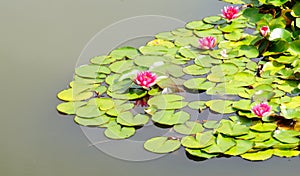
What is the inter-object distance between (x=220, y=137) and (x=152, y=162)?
28cm

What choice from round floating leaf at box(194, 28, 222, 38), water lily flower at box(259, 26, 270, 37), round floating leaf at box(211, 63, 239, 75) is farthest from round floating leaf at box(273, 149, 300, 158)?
round floating leaf at box(194, 28, 222, 38)

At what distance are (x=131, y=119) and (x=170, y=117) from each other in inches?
6.3

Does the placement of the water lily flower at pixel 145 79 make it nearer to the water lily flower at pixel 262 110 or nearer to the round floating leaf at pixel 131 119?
the round floating leaf at pixel 131 119

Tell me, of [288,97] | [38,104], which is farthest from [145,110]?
[288,97]

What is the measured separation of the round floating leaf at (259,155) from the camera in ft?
6.27

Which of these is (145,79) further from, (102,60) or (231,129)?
(231,129)

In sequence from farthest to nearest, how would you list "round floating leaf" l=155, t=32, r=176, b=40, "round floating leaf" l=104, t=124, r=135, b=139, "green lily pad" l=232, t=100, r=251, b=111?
"round floating leaf" l=155, t=32, r=176, b=40
"green lily pad" l=232, t=100, r=251, b=111
"round floating leaf" l=104, t=124, r=135, b=139

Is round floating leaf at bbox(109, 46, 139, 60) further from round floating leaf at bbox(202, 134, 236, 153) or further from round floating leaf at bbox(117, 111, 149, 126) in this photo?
round floating leaf at bbox(202, 134, 236, 153)

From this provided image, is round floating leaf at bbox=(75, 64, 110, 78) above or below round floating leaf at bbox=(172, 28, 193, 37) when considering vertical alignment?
below

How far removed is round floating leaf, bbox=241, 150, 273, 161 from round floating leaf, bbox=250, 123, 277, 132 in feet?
0.36

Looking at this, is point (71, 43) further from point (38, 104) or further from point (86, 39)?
point (38, 104)

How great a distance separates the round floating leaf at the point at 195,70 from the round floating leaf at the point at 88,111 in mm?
490

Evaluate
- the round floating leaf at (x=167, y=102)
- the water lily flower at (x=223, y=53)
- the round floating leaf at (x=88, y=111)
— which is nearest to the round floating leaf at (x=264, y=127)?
the round floating leaf at (x=167, y=102)

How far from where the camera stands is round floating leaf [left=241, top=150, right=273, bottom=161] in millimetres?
1910
